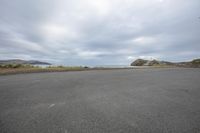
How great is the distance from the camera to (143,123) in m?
2.34

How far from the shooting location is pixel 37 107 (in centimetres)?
321

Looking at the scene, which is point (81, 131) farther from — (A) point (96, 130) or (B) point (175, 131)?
(B) point (175, 131)

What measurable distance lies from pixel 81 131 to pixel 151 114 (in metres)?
1.53

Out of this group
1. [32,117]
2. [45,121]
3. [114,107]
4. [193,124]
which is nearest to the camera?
[193,124]

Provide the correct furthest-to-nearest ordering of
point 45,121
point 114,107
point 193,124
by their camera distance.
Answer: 1. point 114,107
2. point 45,121
3. point 193,124

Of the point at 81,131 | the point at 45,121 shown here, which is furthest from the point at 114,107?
the point at 45,121

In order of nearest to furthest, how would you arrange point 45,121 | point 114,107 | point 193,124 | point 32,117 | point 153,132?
1. point 153,132
2. point 193,124
3. point 45,121
4. point 32,117
5. point 114,107

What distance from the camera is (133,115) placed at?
2.69 meters

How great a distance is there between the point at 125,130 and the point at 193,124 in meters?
1.24

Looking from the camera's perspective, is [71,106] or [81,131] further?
[71,106]

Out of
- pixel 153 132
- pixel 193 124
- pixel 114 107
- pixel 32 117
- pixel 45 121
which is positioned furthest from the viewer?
pixel 114 107

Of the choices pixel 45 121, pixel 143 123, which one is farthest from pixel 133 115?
pixel 45 121

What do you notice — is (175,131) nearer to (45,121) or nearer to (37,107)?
(45,121)

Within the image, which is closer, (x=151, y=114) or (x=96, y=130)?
(x=96, y=130)
